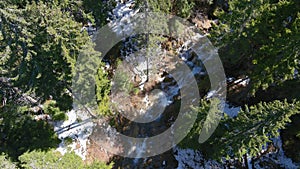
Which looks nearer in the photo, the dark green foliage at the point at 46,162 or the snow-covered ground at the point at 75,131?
the dark green foliage at the point at 46,162

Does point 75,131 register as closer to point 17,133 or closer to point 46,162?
point 17,133

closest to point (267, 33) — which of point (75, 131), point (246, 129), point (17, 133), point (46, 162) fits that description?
point (246, 129)

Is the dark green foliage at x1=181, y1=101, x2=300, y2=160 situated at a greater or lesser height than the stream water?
lesser

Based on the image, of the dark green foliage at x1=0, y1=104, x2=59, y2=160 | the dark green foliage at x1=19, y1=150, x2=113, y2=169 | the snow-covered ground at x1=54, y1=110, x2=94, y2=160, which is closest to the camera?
the dark green foliage at x1=19, y1=150, x2=113, y2=169

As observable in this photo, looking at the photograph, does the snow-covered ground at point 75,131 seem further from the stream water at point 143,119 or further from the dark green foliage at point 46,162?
the dark green foliage at point 46,162

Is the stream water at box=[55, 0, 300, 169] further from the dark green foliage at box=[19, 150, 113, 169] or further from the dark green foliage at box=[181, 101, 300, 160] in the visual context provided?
the dark green foliage at box=[19, 150, 113, 169]

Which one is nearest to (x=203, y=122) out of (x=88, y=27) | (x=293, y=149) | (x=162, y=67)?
(x=293, y=149)

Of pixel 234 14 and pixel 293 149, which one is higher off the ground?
pixel 234 14

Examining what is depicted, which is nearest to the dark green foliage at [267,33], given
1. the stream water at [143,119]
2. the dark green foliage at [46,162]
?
the stream water at [143,119]

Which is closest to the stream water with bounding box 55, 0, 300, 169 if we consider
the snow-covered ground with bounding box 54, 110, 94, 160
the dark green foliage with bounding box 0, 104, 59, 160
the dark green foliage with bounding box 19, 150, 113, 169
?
the snow-covered ground with bounding box 54, 110, 94, 160

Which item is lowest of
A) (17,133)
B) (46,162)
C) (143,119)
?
(46,162)

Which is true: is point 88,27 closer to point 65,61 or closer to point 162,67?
point 162,67
